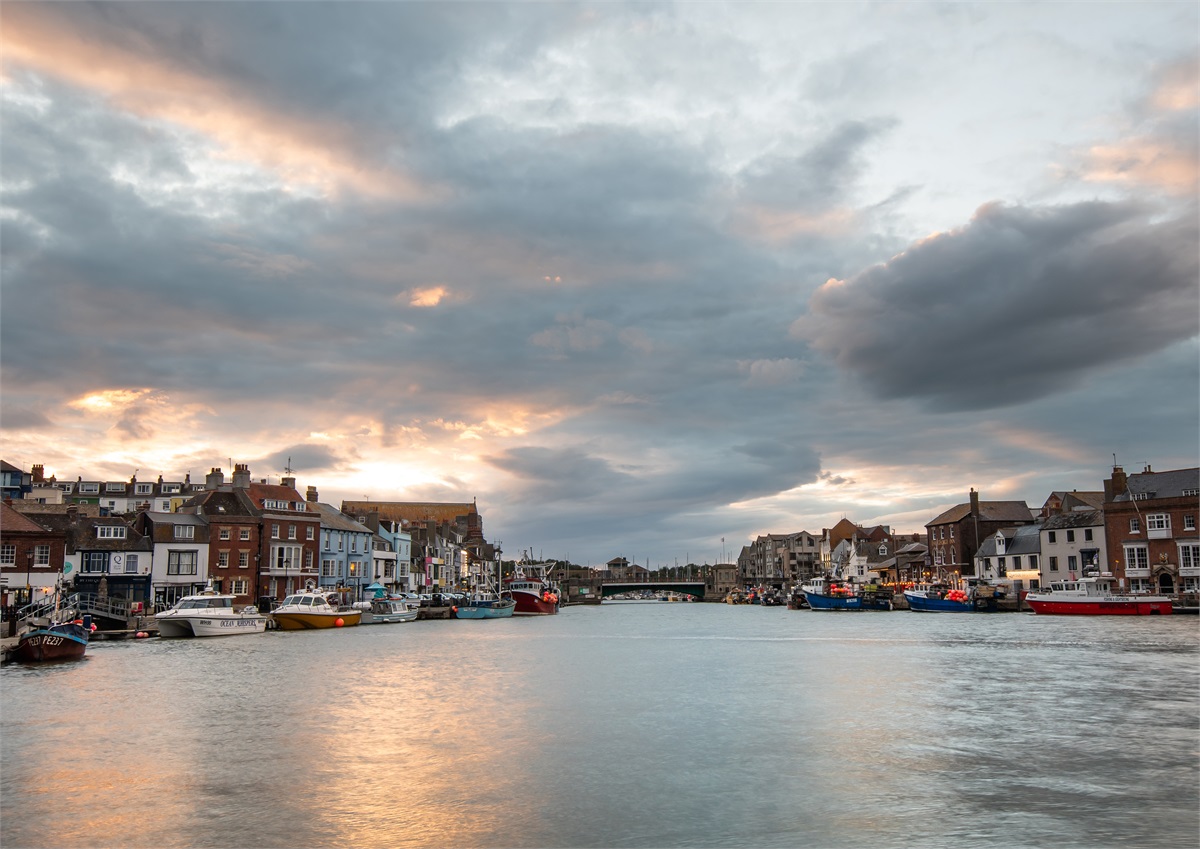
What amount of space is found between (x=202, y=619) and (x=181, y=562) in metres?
25.9

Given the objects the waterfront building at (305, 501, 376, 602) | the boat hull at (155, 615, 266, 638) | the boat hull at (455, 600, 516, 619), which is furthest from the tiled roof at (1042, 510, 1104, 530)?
the boat hull at (155, 615, 266, 638)

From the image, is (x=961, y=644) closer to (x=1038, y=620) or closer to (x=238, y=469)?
(x=1038, y=620)

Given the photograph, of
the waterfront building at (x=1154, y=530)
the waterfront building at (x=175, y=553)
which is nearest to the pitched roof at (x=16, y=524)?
the waterfront building at (x=175, y=553)

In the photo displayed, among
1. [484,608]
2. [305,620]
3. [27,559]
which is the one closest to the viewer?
[27,559]

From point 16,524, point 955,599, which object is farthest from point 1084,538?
point 16,524

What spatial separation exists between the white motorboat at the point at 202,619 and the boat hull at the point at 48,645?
18853mm

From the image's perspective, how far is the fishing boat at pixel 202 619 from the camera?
217 ft

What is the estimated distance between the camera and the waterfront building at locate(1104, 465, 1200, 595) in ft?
316

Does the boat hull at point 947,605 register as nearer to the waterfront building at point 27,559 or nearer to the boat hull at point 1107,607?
the boat hull at point 1107,607

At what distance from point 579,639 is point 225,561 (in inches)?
1580

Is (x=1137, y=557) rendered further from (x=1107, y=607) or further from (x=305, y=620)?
(x=305, y=620)

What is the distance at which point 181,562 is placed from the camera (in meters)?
89.5

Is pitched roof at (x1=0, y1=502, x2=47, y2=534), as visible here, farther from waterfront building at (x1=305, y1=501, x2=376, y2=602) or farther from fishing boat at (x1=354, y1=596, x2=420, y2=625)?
waterfront building at (x1=305, y1=501, x2=376, y2=602)

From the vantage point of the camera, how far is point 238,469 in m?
104
